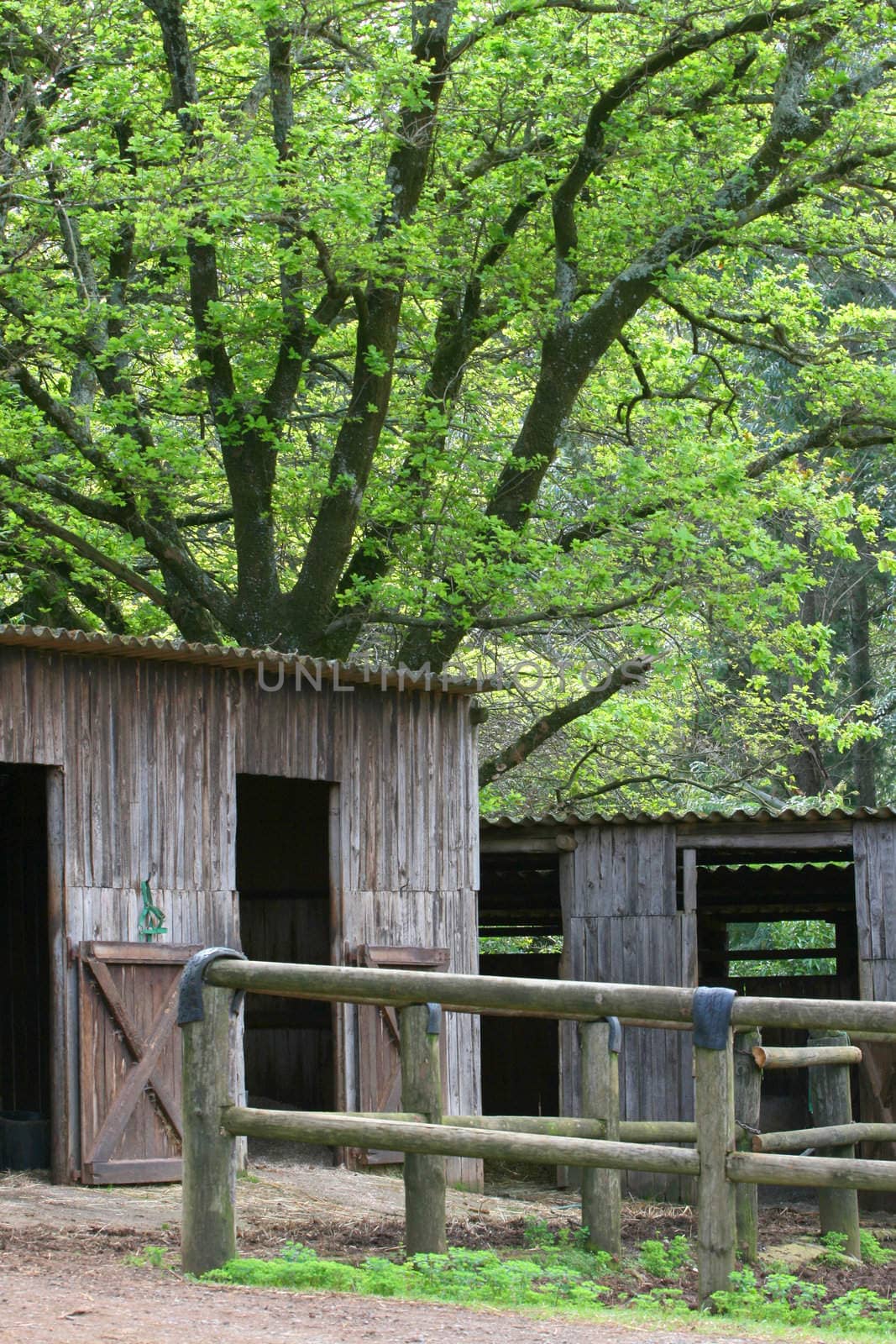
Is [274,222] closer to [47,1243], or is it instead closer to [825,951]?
[825,951]

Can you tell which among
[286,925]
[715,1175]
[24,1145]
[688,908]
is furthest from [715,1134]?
[286,925]

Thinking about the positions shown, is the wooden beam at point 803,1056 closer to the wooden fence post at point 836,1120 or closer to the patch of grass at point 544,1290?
the wooden fence post at point 836,1120

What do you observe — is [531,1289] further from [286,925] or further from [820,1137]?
[286,925]

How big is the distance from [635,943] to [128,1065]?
16.2 ft

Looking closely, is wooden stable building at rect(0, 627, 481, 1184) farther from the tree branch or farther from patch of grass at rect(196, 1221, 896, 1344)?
patch of grass at rect(196, 1221, 896, 1344)

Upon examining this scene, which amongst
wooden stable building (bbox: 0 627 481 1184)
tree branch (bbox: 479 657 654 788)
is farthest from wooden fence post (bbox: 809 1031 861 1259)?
tree branch (bbox: 479 657 654 788)

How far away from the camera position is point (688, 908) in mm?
13148

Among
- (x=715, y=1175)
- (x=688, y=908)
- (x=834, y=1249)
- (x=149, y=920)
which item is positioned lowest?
(x=834, y=1249)

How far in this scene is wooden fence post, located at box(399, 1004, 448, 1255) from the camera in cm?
643

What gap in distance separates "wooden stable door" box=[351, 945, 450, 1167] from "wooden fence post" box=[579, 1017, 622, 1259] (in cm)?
424

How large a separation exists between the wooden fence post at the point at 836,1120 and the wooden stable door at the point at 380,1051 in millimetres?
3897

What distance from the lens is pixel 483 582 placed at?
14.5 metres

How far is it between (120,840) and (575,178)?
803cm

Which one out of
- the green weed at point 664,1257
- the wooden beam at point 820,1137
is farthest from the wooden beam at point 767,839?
the green weed at point 664,1257
